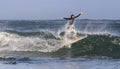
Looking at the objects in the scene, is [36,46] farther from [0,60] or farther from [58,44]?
[0,60]

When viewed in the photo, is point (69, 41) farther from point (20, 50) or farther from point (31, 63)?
point (31, 63)

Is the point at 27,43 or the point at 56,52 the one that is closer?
the point at 56,52

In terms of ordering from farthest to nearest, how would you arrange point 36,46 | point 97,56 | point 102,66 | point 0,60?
point 36,46 → point 97,56 → point 0,60 → point 102,66

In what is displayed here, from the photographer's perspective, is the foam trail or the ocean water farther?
the foam trail

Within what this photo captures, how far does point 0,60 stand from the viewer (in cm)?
2588

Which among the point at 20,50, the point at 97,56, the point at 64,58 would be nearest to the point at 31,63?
the point at 64,58

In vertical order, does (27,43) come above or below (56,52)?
above

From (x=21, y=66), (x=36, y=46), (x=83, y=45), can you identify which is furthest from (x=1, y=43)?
(x=21, y=66)

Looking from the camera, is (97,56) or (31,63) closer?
(31,63)

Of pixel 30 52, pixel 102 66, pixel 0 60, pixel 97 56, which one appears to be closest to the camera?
pixel 102 66

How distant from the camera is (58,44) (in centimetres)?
3266

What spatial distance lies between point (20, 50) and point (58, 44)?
264 cm

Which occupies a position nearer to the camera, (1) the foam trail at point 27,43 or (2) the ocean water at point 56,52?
(2) the ocean water at point 56,52

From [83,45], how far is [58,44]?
1.74m
